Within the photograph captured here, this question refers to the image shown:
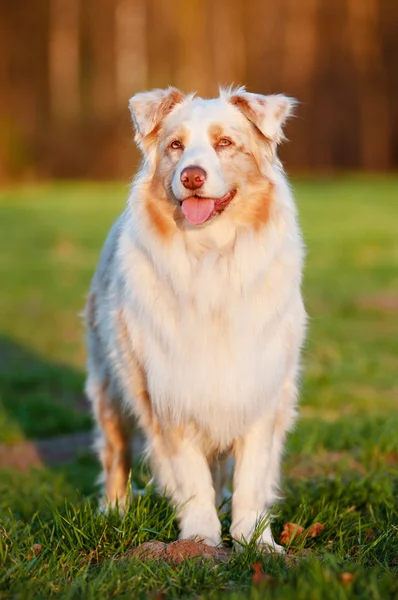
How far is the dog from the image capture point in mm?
4152

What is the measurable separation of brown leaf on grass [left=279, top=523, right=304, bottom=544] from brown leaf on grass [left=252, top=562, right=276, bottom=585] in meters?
0.54

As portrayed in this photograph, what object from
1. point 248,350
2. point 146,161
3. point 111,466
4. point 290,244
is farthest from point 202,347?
point 111,466

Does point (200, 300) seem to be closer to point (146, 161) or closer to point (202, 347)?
point (202, 347)

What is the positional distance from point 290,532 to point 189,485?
48 centimetres

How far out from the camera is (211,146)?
4.18m

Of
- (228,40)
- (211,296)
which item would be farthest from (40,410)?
(228,40)

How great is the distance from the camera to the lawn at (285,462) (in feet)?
11.1

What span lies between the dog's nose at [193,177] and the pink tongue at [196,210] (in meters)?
0.10

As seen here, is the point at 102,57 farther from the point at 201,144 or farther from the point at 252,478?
the point at 252,478

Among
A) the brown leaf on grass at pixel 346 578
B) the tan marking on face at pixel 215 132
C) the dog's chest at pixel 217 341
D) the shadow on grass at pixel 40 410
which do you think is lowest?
the shadow on grass at pixel 40 410

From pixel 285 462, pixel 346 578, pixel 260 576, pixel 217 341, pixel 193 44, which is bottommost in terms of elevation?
pixel 285 462

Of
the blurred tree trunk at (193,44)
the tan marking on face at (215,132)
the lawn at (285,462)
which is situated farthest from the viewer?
A: the blurred tree trunk at (193,44)

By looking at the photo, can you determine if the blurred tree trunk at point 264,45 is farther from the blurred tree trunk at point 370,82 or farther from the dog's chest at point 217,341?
the dog's chest at point 217,341

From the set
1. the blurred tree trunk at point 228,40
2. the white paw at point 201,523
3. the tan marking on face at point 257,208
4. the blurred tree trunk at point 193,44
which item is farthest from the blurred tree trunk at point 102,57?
the white paw at point 201,523
